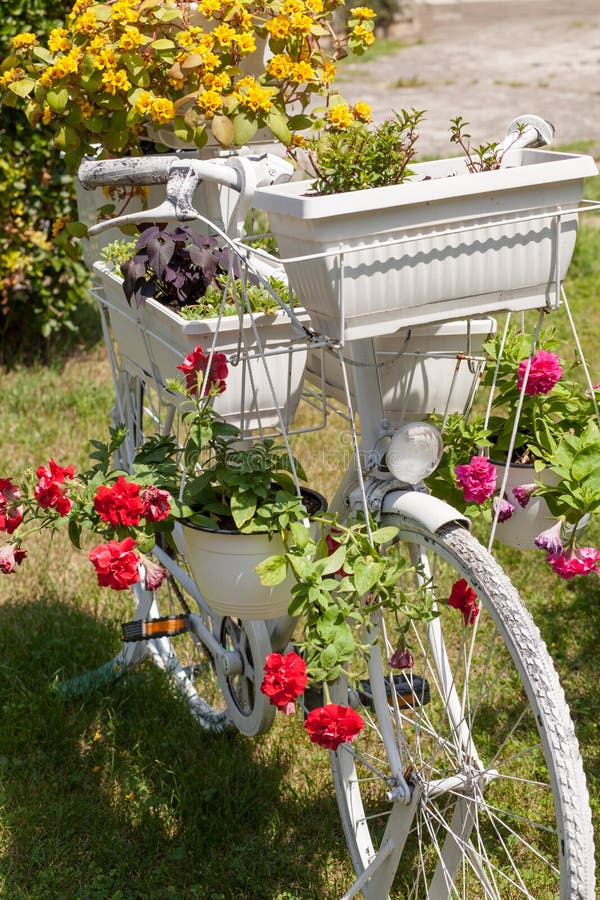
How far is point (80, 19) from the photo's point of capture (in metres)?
2.16

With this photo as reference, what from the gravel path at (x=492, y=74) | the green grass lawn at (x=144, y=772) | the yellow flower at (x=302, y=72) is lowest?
the gravel path at (x=492, y=74)

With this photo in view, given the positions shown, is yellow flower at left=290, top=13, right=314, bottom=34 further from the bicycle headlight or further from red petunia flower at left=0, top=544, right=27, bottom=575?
red petunia flower at left=0, top=544, right=27, bottom=575

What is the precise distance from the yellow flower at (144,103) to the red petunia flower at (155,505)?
2.41 ft

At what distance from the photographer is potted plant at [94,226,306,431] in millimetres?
1877

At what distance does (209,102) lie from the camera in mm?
2016

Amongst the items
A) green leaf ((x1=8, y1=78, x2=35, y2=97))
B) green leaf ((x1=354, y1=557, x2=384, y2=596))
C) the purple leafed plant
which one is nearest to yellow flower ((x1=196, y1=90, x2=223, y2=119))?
the purple leafed plant

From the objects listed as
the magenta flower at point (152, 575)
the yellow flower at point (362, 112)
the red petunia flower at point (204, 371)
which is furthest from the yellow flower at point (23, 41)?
the magenta flower at point (152, 575)

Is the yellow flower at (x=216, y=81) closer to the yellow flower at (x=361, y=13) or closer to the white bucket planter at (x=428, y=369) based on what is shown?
the yellow flower at (x=361, y=13)

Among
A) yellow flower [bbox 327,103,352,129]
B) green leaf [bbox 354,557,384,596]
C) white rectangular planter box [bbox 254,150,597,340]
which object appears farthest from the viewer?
yellow flower [bbox 327,103,352,129]

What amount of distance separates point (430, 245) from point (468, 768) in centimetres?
85

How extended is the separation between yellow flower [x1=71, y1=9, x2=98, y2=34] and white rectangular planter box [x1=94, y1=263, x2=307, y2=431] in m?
0.54

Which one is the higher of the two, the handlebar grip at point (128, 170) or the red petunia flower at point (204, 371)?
the handlebar grip at point (128, 170)

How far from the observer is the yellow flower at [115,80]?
2.13m

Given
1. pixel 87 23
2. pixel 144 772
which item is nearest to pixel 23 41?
pixel 87 23
